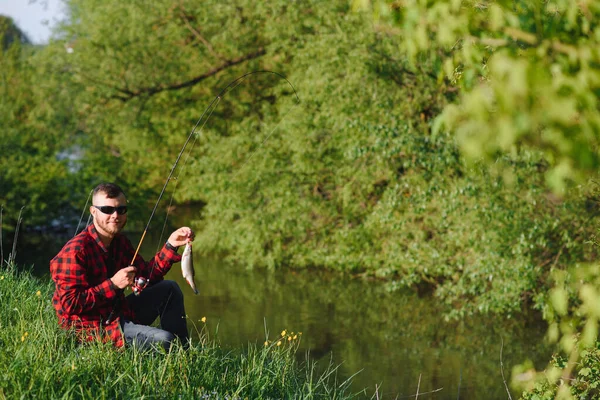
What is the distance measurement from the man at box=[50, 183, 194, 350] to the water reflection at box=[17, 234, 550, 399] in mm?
3708

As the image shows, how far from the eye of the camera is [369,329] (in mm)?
10664

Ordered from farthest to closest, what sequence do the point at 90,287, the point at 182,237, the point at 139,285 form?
1. the point at 182,237
2. the point at 139,285
3. the point at 90,287

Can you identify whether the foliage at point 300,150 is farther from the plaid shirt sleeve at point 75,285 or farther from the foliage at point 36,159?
the plaid shirt sleeve at point 75,285

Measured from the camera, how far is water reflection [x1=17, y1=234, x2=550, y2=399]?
8.54 metres

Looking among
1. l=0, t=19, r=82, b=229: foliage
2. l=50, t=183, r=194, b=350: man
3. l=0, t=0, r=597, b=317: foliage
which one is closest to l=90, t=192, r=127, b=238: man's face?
l=50, t=183, r=194, b=350: man

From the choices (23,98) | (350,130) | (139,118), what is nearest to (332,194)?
(350,130)

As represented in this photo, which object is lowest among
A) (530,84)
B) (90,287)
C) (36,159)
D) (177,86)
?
(36,159)

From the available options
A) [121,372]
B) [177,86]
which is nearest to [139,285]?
[121,372]

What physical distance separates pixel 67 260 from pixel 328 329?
276 inches

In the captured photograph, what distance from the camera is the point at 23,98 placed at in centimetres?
2027

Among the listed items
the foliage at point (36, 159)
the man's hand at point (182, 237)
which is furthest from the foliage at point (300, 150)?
the man's hand at point (182, 237)

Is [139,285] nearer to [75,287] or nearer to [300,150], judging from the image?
[75,287]

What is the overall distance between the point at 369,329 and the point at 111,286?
7117mm

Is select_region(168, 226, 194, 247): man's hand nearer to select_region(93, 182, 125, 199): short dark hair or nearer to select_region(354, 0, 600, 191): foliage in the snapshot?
select_region(93, 182, 125, 199): short dark hair
